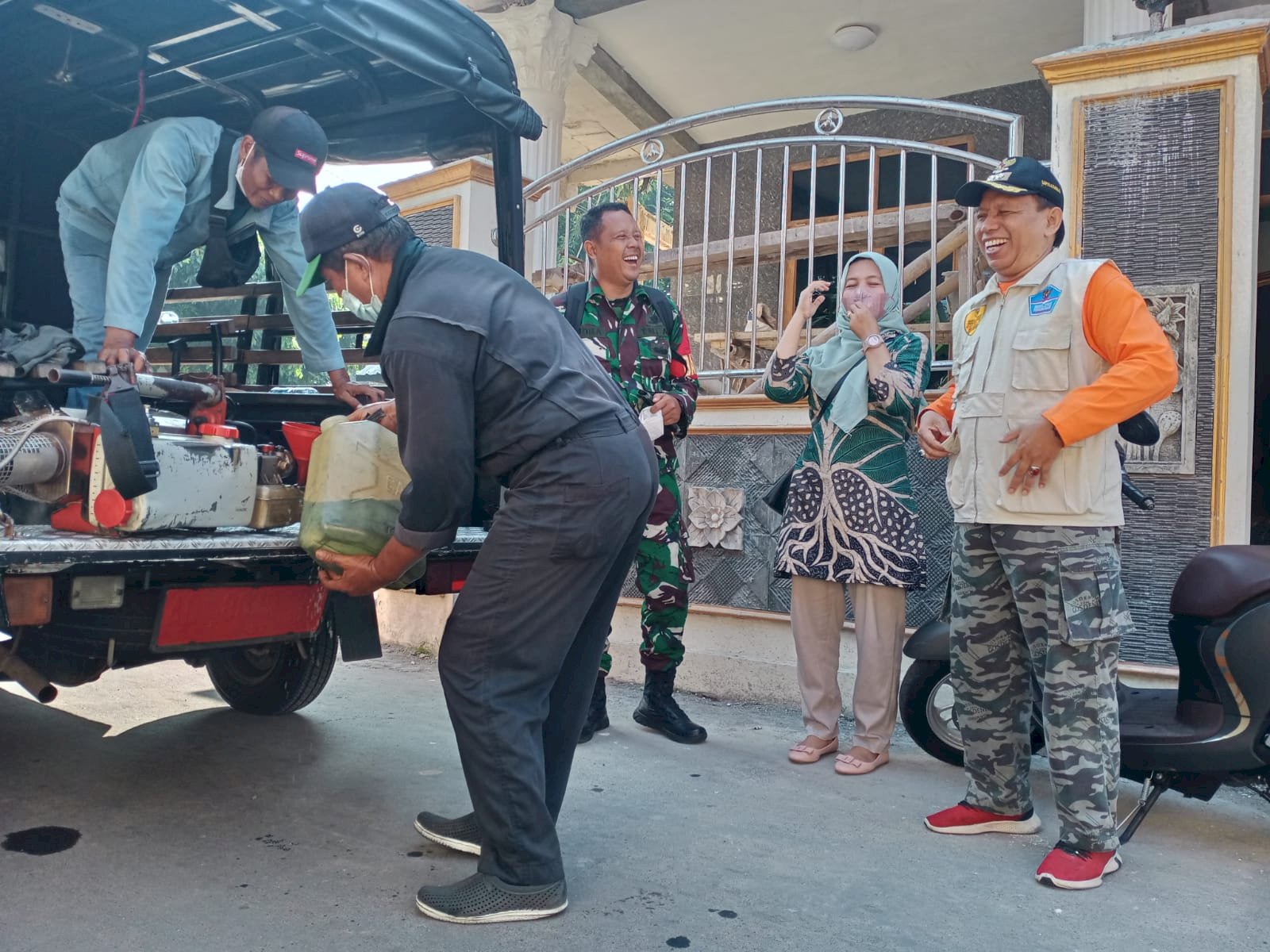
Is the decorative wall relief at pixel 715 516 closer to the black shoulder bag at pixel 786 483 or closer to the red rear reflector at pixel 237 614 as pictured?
the black shoulder bag at pixel 786 483

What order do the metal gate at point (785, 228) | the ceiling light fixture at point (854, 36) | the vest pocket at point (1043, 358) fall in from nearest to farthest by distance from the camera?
the vest pocket at point (1043, 358) < the metal gate at point (785, 228) < the ceiling light fixture at point (854, 36)

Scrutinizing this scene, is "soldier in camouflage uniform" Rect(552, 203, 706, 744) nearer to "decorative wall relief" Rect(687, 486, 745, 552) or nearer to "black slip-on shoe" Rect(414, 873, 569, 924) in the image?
"decorative wall relief" Rect(687, 486, 745, 552)

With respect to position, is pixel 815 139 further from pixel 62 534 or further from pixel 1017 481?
pixel 62 534

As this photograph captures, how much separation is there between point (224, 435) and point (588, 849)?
1.46 meters

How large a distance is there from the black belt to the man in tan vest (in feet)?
3.29

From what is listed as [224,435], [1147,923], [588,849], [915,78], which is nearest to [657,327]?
[224,435]

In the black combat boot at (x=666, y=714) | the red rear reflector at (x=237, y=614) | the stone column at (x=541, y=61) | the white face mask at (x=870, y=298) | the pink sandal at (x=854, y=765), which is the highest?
the stone column at (x=541, y=61)

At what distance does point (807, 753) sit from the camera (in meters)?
3.56

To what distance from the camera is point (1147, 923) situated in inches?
92.0

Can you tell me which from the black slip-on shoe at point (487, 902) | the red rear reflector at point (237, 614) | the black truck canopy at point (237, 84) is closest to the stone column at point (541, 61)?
the black truck canopy at point (237, 84)

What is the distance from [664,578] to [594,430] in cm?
159

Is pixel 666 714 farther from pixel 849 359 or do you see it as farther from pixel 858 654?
pixel 849 359

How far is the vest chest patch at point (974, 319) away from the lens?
290cm

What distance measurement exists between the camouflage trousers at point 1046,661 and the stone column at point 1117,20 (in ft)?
9.52
